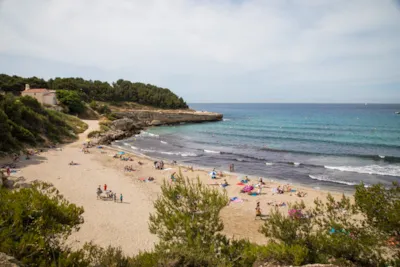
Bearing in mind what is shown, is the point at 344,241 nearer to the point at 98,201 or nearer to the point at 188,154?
the point at 98,201

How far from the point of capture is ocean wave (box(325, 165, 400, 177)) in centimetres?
2614

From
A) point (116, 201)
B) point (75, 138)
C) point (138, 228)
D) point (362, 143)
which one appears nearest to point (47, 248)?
point (138, 228)

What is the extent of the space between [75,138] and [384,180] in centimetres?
4306

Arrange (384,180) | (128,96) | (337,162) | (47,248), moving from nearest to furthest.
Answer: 1. (47,248)
2. (384,180)
3. (337,162)
4. (128,96)

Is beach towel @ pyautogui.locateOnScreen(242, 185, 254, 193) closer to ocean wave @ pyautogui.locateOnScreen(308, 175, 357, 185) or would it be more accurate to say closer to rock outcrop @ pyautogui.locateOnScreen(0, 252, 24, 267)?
ocean wave @ pyautogui.locateOnScreen(308, 175, 357, 185)

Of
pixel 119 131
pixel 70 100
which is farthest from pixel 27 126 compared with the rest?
pixel 70 100

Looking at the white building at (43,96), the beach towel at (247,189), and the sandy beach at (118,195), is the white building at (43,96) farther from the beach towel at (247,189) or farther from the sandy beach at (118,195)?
the beach towel at (247,189)

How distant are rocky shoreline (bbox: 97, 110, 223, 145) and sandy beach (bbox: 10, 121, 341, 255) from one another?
2024cm

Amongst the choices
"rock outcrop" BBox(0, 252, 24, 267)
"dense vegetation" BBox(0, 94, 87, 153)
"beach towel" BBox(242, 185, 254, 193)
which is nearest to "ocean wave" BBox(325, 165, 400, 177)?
"beach towel" BBox(242, 185, 254, 193)

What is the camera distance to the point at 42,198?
754 cm

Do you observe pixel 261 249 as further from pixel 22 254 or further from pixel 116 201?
pixel 116 201

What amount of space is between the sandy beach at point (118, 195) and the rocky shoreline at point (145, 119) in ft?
66.4

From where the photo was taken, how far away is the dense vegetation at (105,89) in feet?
216

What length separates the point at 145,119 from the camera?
73.4m
